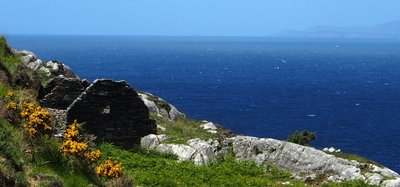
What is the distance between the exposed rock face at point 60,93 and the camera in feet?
106

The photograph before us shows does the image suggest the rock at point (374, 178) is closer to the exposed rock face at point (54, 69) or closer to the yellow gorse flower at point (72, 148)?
the yellow gorse flower at point (72, 148)

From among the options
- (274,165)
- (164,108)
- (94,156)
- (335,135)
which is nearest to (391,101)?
(335,135)

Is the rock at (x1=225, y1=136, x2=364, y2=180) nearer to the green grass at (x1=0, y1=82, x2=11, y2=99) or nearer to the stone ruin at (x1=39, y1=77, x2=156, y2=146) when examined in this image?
the stone ruin at (x1=39, y1=77, x2=156, y2=146)

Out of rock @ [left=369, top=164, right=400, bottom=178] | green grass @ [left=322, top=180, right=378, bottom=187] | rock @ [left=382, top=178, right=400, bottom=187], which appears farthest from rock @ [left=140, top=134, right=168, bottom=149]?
rock @ [left=382, top=178, right=400, bottom=187]

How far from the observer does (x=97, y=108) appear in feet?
97.3

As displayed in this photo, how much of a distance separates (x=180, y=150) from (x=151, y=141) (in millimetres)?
2269

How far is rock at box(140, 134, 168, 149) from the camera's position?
30.8 meters

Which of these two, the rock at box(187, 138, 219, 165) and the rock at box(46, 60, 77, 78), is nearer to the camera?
the rock at box(187, 138, 219, 165)

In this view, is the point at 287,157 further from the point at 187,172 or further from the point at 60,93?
the point at 60,93

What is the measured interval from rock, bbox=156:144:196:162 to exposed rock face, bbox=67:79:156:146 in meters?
1.79

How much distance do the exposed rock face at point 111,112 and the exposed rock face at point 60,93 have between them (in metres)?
3.32

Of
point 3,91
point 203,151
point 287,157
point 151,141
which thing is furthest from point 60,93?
point 287,157

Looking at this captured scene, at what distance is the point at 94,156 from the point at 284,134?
274ft

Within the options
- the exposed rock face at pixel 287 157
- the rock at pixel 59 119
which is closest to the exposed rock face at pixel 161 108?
the exposed rock face at pixel 287 157
